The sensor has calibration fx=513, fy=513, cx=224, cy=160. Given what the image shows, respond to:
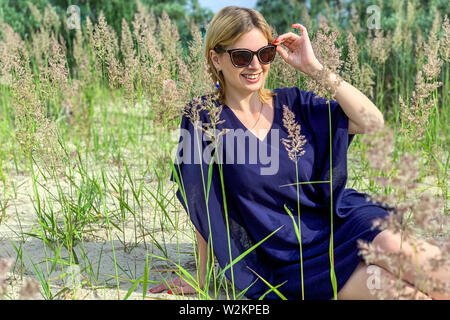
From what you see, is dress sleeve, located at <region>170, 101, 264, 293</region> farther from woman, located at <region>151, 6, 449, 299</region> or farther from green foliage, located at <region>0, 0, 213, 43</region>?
green foliage, located at <region>0, 0, 213, 43</region>

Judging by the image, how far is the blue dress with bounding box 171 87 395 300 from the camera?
1954 millimetres

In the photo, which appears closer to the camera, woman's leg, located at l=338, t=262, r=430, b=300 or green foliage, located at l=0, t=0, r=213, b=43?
woman's leg, located at l=338, t=262, r=430, b=300

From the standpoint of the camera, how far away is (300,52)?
1938mm

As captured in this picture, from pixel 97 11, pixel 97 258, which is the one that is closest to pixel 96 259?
pixel 97 258

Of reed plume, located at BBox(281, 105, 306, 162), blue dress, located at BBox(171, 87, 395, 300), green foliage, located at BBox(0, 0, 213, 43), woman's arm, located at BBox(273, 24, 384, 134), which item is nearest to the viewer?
reed plume, located at BBox(281, 105, 306, 162)

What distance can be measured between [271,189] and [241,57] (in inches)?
20.4

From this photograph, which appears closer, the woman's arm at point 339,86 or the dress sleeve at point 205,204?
the woman's arm at point 339,86

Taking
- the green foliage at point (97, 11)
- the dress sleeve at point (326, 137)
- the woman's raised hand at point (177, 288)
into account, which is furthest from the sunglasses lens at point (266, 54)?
the green foliage at point (97, 11)

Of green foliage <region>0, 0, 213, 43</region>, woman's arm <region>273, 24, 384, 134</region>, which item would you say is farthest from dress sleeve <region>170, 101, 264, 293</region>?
green foliage <region>0, 0, 213, 43</region>

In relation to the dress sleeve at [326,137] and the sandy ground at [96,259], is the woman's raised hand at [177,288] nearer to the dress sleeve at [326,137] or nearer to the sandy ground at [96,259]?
the sandy ground at [96,259]

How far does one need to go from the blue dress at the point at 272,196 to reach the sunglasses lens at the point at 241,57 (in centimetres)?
22

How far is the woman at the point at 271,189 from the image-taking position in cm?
193

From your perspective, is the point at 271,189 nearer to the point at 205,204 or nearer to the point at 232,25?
the point at 205,204

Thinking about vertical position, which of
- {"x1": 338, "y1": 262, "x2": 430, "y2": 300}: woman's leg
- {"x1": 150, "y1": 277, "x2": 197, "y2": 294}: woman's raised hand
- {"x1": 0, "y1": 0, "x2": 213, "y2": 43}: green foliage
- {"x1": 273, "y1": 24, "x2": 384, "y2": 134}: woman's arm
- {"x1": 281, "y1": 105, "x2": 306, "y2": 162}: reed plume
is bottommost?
{"x1": 150, "y1": 277, "x2": 197, "y2": 294}: woman's raised hand
